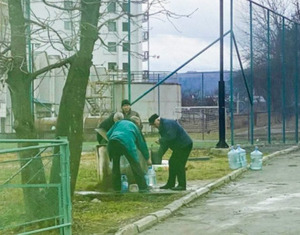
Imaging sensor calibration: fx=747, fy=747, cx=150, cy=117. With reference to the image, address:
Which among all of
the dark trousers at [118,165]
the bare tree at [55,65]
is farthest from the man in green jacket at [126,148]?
the bare tree at [55,65]

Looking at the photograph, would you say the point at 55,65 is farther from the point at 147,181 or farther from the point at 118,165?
the point at 147,181

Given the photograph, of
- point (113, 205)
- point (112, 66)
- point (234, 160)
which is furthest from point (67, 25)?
point (112, 66)

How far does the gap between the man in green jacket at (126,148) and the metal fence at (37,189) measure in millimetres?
4275

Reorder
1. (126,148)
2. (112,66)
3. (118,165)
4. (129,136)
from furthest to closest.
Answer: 1. (112,66)
2. (118,165)
3. (129,136)
4. (126,148)

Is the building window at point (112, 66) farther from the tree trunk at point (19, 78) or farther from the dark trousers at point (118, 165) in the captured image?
the tree trunk at point (19, 78)

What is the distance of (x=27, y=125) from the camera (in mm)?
10211

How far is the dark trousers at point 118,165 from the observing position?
13422mm

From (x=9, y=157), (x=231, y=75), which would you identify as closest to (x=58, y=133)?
(x=9, y=157)

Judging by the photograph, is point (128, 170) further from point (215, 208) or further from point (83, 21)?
point (83, 21)

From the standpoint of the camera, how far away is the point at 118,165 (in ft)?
45.3

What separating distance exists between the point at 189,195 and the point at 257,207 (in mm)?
1483

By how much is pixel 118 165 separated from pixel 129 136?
2.11ft

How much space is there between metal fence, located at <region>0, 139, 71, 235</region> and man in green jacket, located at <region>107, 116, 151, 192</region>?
14.0 ft

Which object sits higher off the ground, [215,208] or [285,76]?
[285,76]
